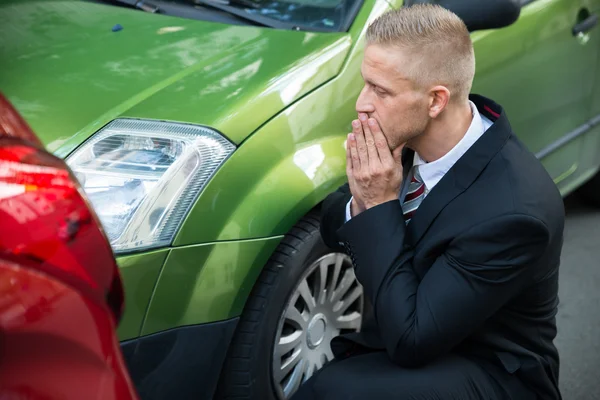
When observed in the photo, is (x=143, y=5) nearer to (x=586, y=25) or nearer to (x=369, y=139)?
(x=369, y=139)

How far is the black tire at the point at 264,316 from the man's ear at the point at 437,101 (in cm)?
72

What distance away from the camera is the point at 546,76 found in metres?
3.77

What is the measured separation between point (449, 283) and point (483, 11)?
1.32 metres

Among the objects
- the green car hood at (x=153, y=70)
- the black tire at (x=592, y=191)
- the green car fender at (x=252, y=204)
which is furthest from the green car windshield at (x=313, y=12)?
the black tire at (x=592, y=191)

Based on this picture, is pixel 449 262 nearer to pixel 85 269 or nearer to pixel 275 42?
pixel 85 269

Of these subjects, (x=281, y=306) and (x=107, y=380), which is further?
(x=281, y=306)

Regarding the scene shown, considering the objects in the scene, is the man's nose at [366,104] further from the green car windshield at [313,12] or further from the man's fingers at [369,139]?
the green car windshield at [313,12]

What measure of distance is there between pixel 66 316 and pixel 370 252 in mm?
958

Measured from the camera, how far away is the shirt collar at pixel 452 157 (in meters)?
2.29

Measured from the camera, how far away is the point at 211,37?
3076 millimetres

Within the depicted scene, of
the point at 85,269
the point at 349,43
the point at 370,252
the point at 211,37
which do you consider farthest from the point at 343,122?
the point at 85,269

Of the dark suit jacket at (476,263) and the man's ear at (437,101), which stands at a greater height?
the man's ear at (437,101)

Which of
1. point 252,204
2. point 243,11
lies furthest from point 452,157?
point 243,11

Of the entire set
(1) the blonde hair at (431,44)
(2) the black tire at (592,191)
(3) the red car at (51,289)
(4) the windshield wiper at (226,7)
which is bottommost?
(2) the black tire at (592,191)
